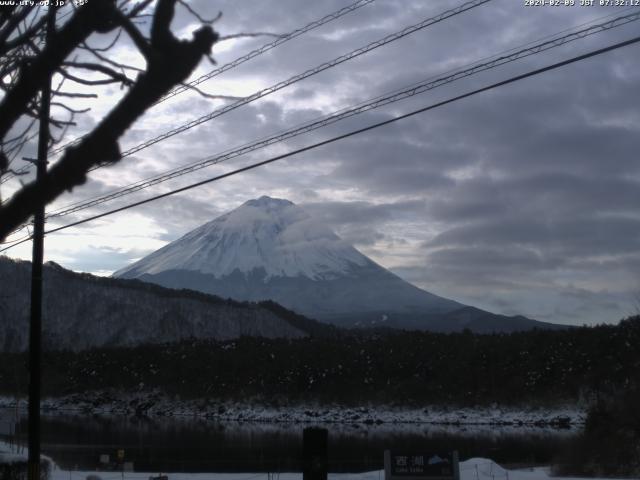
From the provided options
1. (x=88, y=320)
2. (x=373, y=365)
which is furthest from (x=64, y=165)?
(x=88, y=320)

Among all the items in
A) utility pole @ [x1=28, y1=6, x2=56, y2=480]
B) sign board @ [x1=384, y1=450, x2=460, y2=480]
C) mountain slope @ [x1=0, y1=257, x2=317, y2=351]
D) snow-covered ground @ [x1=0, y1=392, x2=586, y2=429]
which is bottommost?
→ snow-covered ground @ [x1=0, y1=392, x2=586, y2=429]

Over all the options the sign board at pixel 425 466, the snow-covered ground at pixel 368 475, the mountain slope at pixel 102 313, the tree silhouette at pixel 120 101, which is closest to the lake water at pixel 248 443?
the snow-covered ground at pixel 368 475

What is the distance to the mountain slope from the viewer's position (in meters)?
137

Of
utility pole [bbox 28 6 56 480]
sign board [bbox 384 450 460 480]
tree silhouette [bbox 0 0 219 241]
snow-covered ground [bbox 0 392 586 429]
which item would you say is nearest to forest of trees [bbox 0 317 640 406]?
snow-covered ground [bbox 0 392 586 429]

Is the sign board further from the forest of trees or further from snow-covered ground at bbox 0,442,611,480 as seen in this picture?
the forest of trees

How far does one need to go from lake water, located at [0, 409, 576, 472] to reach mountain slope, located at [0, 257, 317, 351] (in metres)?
63.3

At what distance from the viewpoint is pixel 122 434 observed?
5947 centimetres

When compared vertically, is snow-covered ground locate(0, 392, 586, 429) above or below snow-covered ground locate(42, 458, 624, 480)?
below

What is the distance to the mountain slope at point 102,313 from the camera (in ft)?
450

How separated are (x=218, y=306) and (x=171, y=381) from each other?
5969 cm

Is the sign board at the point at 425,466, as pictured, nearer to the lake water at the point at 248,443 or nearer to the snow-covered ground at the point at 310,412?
the lake water at the point at 248,443

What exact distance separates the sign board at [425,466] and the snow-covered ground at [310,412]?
52.8 meters

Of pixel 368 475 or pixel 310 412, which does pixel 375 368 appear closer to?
pixel 310 412

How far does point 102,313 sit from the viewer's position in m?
144
